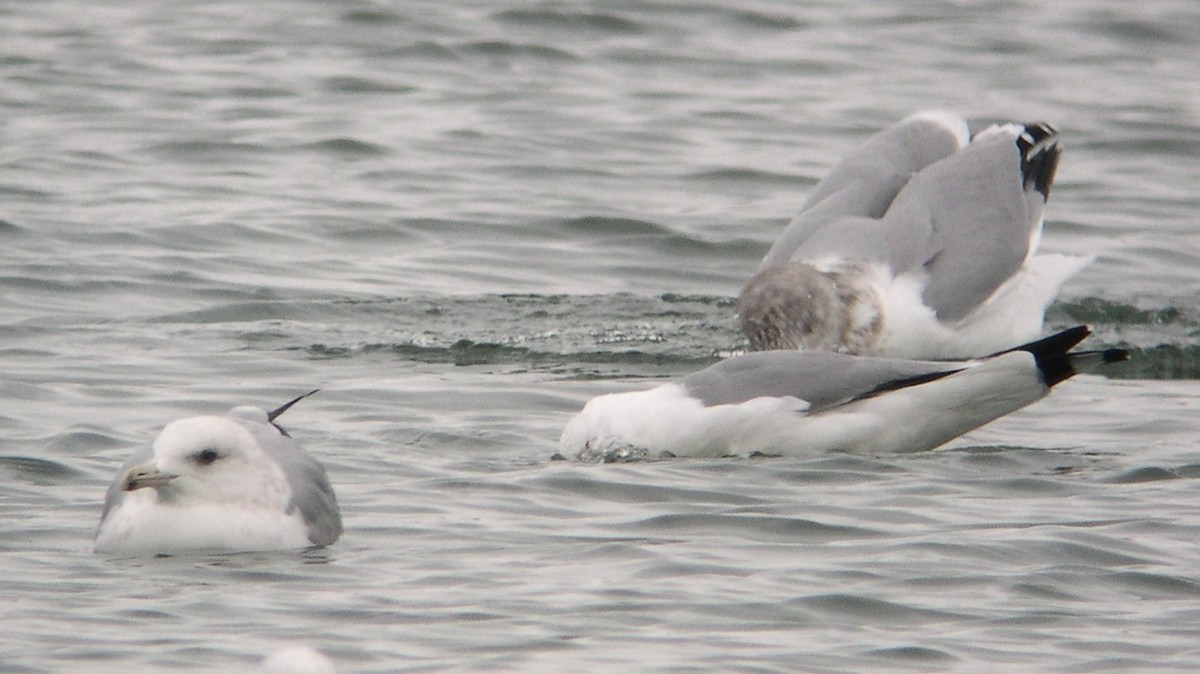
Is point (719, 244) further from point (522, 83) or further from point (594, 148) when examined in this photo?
point (522, 83)

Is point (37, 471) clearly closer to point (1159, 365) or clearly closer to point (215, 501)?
point (215, 501)

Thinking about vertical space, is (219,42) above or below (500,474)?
above

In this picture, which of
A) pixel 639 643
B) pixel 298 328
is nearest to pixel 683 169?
pixel 298 328

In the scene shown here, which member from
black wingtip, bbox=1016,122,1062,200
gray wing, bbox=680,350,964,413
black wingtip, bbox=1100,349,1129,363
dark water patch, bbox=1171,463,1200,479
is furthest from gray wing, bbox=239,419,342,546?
black wingtip, bbox=1016,122,1062,200

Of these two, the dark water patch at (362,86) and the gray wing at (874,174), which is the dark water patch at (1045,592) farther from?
the dark water patch at (362,86)

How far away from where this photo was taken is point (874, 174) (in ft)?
36.1

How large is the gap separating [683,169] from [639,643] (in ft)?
30.8

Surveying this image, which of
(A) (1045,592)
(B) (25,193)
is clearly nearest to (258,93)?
(B) (25,193)

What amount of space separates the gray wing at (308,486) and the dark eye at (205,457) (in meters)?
0.19

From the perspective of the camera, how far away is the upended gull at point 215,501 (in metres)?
6.80

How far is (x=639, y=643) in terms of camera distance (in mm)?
5910

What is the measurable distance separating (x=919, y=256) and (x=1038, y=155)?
126 cm

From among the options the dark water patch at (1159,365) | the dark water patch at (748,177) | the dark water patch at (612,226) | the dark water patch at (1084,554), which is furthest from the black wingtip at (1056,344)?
the dark water patch at (748,177)

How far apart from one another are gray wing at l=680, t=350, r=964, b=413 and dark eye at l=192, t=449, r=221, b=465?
1.94m
